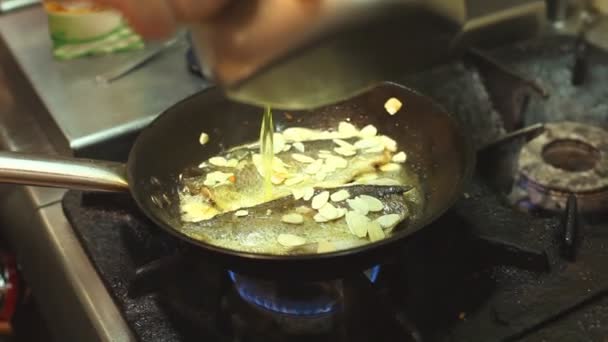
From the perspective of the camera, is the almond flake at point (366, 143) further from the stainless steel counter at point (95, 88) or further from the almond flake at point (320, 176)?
the stainless steel counter at point (95, 88)

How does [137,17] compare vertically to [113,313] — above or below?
above

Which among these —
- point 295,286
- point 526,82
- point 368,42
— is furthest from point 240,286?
point 526,82

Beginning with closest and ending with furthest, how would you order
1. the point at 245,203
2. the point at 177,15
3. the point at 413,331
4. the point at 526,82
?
the point at 177,15 → the point at 413,331 → the point at 245,203 → the point at 526,82

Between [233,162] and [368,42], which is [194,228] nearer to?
[233,162]

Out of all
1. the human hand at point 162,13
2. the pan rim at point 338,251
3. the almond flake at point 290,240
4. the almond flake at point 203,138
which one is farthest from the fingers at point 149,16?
the almond flake at point 203,138

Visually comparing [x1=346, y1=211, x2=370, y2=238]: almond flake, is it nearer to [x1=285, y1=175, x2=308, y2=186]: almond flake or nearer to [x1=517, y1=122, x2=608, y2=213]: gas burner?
[x1=285, y1=175, x2=308, y2=186]: almond flake

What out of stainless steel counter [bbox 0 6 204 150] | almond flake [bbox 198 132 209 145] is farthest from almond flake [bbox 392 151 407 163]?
stainless steel counter [bbox 0 6 204 150]
